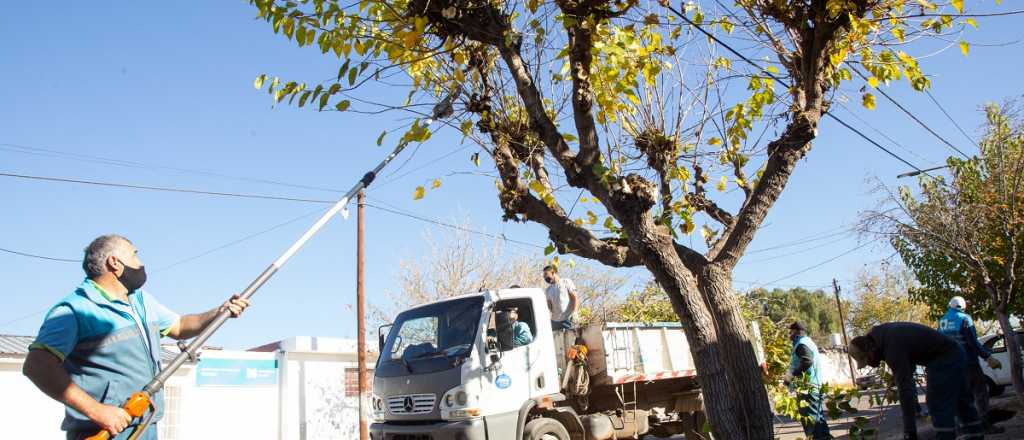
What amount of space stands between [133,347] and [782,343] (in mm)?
11305

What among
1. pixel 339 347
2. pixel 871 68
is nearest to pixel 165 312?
pixel 871 68

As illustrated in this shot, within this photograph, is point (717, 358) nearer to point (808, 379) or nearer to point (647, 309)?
point (808, 379)

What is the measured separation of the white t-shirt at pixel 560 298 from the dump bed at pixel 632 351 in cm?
28

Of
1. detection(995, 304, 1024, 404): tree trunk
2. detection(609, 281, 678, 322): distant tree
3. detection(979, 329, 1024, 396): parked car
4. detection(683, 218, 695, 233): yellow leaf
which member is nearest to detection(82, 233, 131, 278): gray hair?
detection(683, 218, 695, 233): yellow leaf

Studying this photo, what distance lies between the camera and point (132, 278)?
414cm

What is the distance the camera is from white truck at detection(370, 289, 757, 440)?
8.55 metres

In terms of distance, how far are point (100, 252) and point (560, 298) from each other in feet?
23.2

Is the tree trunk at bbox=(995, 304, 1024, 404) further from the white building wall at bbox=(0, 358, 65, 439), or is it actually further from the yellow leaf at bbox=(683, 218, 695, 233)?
the white building wall at bbox=(0, 358, 65, 439)

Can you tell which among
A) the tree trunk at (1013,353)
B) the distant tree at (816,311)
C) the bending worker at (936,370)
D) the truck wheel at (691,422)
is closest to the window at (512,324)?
the truck wheel at (691,422)

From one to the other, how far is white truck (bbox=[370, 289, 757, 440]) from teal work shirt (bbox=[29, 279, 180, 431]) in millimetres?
4770

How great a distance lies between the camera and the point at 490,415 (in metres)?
8.48

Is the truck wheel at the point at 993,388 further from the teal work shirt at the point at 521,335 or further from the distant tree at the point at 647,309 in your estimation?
the teal work shirt at the point at 521,335

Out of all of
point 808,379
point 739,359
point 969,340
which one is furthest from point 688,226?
point 969,340

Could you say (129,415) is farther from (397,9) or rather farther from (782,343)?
(782,343)
